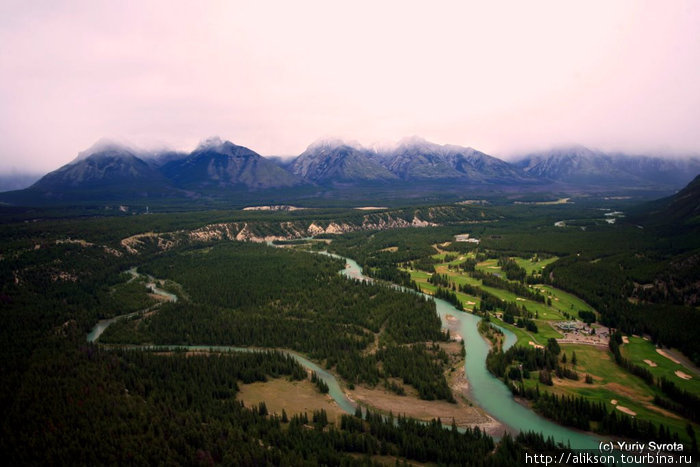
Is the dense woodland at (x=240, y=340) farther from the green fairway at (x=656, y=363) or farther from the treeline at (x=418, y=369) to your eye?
the green fairway at (x=656, y=363)

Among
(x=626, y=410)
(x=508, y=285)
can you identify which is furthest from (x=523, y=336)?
(x=508, y=285)

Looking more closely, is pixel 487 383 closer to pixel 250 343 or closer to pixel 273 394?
pixel 273 394

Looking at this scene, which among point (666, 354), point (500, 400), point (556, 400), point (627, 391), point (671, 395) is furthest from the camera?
point (666, 354)

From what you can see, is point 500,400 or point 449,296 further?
point 449,296

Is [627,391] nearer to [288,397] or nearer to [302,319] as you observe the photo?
[288,397]

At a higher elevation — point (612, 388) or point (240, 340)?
point (240, 340)

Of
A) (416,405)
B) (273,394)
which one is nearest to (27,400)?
(273,394)

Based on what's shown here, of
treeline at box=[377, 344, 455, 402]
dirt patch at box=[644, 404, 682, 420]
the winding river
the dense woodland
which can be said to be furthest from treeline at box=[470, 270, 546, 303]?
dirt patch at box=[644, 404, 682, 420]

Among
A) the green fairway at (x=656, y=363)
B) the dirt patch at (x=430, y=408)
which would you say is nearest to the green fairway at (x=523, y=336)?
the green fairway at (x=656, y=363)

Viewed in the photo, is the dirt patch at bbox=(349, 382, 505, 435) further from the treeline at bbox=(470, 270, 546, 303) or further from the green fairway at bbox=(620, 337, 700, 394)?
the treeline at bbox=(470, 270, 546, 303)
